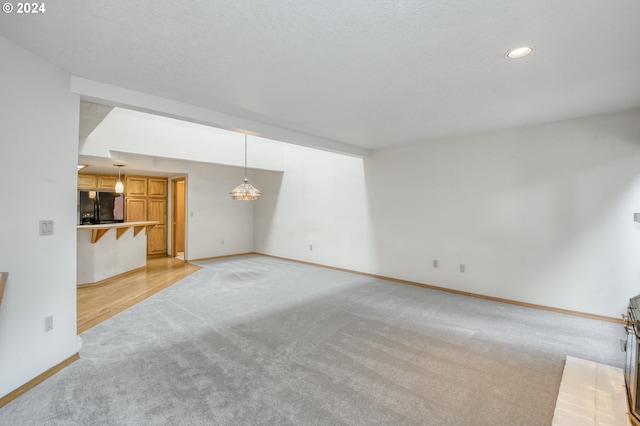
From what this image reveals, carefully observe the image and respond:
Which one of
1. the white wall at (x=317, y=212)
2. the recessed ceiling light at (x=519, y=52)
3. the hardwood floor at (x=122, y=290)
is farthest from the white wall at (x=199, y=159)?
the recessed ceiling light at (x=519, y=52)

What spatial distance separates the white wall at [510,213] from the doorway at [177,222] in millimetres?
4510

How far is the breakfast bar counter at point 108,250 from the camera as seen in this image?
14.8 feet

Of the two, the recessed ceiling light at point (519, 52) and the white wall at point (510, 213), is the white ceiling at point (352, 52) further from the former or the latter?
the white wall at point (510, 213)

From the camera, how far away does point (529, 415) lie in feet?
5.97

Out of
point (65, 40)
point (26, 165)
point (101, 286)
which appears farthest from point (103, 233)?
point (65, 40)

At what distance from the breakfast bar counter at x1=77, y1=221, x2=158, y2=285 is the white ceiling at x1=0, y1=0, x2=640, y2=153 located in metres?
3.18

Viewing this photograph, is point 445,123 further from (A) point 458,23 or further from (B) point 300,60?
(B) point 300,60

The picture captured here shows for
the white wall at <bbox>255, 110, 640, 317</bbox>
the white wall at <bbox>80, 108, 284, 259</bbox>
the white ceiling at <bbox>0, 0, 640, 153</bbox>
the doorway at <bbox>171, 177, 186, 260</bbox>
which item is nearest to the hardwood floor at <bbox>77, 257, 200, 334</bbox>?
the white wall at <bbox>80, 108, 284, 259</bbox>

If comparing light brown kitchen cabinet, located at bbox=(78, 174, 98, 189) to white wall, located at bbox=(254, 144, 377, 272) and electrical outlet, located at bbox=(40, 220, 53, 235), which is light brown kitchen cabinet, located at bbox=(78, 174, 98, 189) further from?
electrical outlet, located at bbox=(40, 220, 53, 235)

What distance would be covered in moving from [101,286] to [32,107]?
11.5 feet

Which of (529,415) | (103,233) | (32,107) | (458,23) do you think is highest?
(458,23)

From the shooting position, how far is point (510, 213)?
4.00 metres

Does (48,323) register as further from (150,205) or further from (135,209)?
(150,205)

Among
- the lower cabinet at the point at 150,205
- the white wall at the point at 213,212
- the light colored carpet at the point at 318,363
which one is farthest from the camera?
the lower cabinet at the point at 150,205
